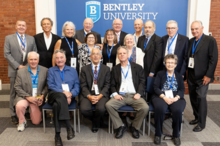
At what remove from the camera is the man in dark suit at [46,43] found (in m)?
3.73

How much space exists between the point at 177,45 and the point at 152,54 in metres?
0.47

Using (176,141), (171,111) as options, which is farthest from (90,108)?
(176,141)

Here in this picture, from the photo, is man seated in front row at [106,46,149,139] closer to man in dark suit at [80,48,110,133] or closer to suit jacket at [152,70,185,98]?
man in dark suit at [80,48,110,133]

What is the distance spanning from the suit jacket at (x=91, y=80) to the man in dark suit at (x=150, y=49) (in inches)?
32.4

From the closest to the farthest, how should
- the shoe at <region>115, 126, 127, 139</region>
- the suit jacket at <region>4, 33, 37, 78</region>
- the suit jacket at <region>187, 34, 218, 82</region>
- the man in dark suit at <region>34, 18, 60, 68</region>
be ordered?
the shoe at <region>115, 126, 127, 139</region> → the suit jacket at <region>187, 34, 218, 82</region> → the suit jacket at <region>4, 33, 37, 78</region> → the man in dark suit at <region>34, 18, 60, 68</region>

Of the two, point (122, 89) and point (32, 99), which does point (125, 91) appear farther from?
point (32, 99)

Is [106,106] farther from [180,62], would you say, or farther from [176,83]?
[180,62]

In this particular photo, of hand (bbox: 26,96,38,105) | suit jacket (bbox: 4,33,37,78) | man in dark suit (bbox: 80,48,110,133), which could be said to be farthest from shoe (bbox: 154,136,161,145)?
suit jacket (bbox: 4,33,37,78)

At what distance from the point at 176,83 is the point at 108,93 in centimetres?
112

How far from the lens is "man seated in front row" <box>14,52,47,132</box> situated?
3.25 meters

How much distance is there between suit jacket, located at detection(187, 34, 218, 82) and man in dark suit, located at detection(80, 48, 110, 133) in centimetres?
152

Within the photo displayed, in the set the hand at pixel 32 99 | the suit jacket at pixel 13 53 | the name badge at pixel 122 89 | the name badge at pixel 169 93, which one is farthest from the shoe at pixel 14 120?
the name badge at pixel 169 93

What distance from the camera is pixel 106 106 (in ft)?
9.89

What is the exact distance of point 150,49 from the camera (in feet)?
11.7
